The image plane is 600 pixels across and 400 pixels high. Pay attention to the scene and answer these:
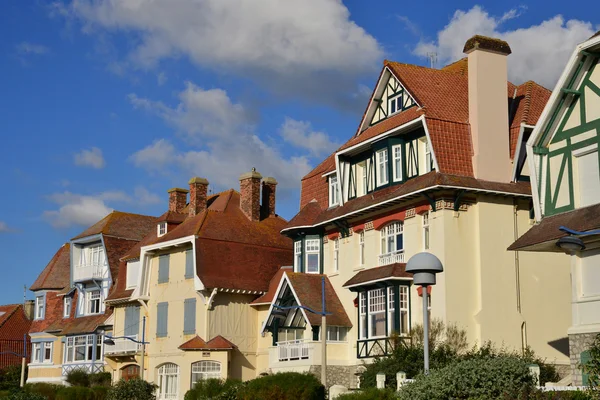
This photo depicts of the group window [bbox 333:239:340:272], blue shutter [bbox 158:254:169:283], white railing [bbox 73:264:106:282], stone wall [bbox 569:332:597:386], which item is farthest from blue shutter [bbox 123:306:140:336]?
stone wall [bbox 569:332:597:386]

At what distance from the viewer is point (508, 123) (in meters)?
32.6

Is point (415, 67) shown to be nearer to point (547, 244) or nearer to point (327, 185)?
point (327, 185)

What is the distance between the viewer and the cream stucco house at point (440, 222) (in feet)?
100

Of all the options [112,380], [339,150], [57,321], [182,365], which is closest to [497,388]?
[339,150]

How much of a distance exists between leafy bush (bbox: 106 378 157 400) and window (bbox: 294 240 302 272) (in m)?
8.57

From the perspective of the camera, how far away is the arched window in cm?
4247

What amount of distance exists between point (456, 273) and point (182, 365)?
16.7 meters

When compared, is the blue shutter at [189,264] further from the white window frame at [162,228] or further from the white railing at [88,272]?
the white railing at [88,272]

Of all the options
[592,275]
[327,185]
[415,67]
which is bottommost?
[592,275]

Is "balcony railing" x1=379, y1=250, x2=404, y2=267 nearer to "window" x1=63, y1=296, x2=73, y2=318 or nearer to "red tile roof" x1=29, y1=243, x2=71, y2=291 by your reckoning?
"window" x1=63, y1=296, x2=73, y2=318

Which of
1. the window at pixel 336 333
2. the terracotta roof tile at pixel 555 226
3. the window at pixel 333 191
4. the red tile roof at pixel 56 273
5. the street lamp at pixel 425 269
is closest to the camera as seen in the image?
Answer: the street lamp at pixel 425 269

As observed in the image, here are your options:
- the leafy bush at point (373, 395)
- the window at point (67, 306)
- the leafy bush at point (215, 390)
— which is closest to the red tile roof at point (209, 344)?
the leafy bush at point (215, 390)

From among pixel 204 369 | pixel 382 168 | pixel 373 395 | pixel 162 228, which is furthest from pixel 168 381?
pixel 373 395

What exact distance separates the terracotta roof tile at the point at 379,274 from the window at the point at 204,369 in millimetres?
9844
